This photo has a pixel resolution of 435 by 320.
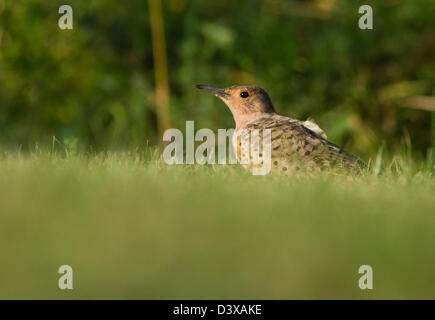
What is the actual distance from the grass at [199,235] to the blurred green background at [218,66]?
4301 mm

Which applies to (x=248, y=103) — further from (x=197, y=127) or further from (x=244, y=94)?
(x=197, y=127)

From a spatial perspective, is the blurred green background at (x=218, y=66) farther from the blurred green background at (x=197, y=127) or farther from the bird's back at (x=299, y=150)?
the bird's back at (x=299, y=150)

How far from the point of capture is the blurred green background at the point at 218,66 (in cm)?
801

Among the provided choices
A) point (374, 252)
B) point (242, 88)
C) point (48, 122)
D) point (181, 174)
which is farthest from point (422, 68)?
point (374, 252)

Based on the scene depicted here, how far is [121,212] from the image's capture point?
2.93 m

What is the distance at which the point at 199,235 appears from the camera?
107 inches

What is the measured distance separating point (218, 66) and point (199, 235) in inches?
235

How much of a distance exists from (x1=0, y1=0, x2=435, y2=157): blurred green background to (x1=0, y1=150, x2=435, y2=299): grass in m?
4.30

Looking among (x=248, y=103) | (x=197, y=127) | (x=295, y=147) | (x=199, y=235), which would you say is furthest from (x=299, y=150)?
(x=197, y=127)

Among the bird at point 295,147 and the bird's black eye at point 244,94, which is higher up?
the bird's black eye at point 244,94

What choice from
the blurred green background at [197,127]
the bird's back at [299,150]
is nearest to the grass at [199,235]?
the blurred green background at [197,127]

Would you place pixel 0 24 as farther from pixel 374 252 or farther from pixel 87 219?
pixel 374 252

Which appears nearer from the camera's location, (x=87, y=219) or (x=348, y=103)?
(x=87, y=219)

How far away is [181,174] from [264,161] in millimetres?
689
